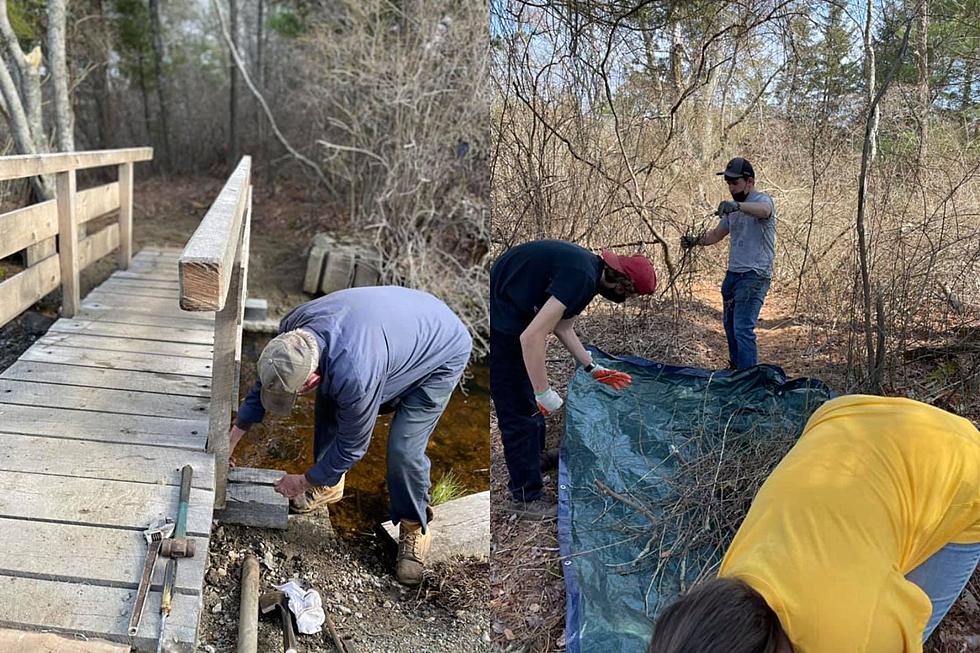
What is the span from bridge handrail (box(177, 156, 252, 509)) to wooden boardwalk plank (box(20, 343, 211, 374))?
0.77 metres

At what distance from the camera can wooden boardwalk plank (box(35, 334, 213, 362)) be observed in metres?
3.42

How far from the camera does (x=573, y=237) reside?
10.4 ft

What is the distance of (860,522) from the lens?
4.93 feet

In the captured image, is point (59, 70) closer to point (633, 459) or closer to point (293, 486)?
point (293, 486)

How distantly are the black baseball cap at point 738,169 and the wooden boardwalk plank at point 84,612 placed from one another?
231 centimetres

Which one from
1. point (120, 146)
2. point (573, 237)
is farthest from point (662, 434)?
point (120, 146)

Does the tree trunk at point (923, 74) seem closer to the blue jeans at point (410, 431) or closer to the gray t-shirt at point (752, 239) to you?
the gray t-shirt at point (752, 239)

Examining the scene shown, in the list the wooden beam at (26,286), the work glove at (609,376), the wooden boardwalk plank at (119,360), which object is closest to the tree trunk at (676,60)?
the work glove at (609,376)

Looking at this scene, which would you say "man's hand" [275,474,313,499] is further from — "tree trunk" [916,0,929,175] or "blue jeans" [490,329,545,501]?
"tree trunk" [916,0,929,175]

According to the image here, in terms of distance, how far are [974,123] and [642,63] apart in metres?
1.13

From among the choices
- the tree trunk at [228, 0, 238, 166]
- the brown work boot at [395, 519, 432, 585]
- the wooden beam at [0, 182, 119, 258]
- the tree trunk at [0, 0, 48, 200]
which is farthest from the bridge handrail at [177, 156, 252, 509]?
the tree trunk at [228, 0, 238, 166]

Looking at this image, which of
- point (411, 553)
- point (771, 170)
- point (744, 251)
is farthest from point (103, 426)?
point (771, 170)

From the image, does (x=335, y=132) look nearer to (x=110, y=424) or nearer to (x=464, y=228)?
(x=464, y=228)

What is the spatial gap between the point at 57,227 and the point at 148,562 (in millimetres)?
2566
